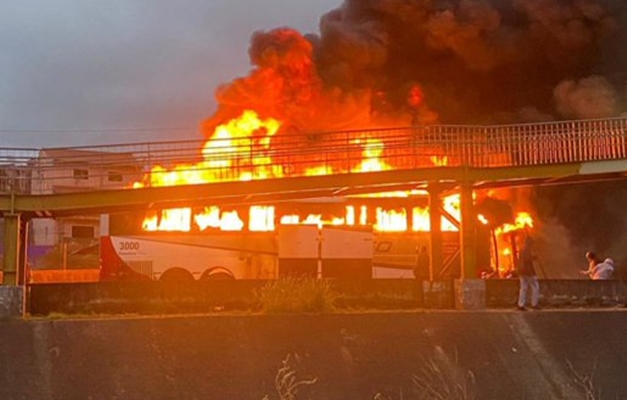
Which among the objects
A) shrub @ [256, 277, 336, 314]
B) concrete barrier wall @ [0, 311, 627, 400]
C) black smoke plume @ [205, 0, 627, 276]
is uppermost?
black smoke plume @ [205, 0, 627, 276]

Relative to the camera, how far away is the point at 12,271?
1537 centimetres

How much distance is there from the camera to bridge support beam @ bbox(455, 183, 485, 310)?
1659cm

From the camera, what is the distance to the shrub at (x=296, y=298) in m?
14.9

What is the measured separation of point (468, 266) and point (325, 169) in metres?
5.36

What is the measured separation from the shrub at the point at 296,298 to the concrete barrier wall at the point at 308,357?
0.55 m

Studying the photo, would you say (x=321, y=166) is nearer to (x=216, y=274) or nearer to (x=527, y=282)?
(x=216, y=274)

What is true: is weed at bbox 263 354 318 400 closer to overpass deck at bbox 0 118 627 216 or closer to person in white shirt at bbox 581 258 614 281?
overpass deck at bbox 0 118 627 216

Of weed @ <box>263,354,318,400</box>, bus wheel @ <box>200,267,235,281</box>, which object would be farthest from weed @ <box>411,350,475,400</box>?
bus wheel @ <box>200,267,235,281</box>

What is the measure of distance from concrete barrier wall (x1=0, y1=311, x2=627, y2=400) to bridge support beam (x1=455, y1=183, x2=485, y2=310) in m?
1.63

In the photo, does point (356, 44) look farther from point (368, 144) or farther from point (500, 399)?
point (500, 399)

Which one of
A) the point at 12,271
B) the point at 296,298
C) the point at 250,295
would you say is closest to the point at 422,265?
the point at 250,295

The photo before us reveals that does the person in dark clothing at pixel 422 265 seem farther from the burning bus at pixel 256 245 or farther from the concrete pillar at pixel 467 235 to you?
the concrete pillar at pixel 467 235

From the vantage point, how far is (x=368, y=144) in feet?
65.4

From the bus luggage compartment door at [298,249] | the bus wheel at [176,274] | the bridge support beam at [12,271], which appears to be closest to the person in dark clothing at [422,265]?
the bus luggage compartment door at [298,249]
